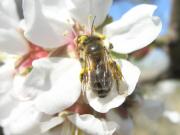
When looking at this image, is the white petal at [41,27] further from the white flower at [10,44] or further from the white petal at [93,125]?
the white petal at [93,125]

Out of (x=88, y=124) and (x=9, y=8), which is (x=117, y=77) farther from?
(x=9, y=8)

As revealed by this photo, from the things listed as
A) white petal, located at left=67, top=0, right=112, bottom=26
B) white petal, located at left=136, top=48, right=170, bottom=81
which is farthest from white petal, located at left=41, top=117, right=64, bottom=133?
white petal, located at left=136, top=48, right=170, bottom=81

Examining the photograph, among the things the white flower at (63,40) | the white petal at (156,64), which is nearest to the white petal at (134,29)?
the white flower at (63,40)

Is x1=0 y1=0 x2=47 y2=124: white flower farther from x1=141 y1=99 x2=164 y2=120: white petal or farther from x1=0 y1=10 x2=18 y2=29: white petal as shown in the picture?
x1=141 y1=99 x2=164 y2=120: white petal

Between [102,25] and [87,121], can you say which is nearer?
[87,121]

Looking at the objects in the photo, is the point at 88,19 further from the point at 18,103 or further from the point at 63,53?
the point at 18,103

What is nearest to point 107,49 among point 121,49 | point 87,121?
point 121,49
